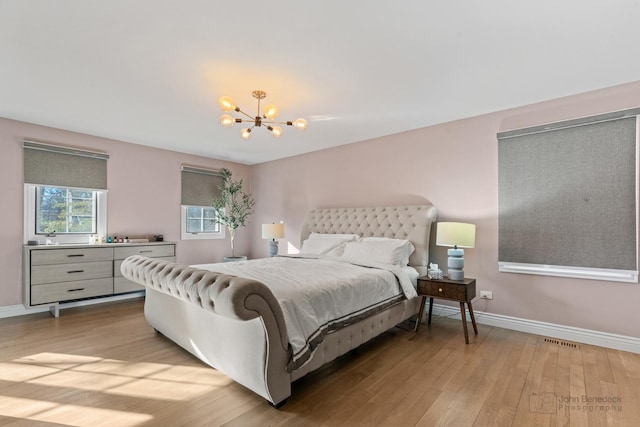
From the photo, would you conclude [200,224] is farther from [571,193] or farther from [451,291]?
[571,193]

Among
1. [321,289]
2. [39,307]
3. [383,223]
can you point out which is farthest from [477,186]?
[39,307]

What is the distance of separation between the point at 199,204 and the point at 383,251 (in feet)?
12.0

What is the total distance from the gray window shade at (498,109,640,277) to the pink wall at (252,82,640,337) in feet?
0.42

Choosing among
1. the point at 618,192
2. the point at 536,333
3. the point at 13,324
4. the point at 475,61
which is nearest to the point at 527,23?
the point at 475,61

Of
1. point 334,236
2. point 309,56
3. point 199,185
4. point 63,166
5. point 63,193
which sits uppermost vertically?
point 309,56

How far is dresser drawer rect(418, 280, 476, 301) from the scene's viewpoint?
120 inches

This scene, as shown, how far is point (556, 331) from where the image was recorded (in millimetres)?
3109

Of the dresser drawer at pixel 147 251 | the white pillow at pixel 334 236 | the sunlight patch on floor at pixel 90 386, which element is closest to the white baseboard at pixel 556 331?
the white pillow at pixel 334 236

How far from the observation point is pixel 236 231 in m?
6.29

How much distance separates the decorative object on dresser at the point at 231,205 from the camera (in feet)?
18.8

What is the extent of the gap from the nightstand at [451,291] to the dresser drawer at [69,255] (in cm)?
413

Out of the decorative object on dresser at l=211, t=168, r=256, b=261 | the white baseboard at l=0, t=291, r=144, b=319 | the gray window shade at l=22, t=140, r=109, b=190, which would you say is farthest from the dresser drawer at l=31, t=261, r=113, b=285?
the decorative object on dresser at l=211, t=168, r=256, b=261

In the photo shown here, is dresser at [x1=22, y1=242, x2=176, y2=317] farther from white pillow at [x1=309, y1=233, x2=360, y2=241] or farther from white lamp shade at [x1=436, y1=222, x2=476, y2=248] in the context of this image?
white lamp shade at [x1=436, y1=222, x2=476, y2=248]

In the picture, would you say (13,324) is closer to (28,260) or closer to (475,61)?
(28,260)
